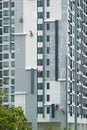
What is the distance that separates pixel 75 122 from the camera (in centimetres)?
6800

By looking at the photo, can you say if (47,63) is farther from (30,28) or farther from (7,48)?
(7,48)

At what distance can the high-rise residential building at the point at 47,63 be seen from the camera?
6731 cm

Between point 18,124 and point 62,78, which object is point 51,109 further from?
point 18,124

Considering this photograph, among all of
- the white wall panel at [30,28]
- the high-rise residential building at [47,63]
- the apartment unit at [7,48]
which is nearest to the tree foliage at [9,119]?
the high-rise residential building at [47,63]

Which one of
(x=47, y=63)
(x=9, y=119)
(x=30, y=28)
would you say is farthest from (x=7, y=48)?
(x=9, y=119)

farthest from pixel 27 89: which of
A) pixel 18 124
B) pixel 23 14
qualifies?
pixel 18 124

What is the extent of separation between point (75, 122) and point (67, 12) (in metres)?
13.7

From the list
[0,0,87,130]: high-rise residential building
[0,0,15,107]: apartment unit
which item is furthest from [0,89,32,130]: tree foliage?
[0,0,15,107]: apartment unit

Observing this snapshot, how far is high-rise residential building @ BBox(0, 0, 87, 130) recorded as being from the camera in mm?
67312

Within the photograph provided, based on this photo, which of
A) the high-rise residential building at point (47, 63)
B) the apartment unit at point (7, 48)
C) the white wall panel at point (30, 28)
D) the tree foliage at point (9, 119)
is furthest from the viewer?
the apartment unit at point (7, 48)

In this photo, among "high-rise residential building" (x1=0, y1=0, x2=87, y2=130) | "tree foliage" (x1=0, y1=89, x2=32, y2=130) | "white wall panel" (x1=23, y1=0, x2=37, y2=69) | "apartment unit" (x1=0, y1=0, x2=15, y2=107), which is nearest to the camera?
"tree foliage" (x1=0, y1=89, x2=32, y2=130)

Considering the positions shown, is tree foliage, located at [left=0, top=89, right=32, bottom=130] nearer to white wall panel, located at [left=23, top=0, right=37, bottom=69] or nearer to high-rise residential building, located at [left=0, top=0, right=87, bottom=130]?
high-rise residential building, located at [left=0, top=0, right=87, bottom=130]

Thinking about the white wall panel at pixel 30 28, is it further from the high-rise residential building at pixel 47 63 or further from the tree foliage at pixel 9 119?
the tree foliage at pixel 9 119

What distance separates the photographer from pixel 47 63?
67.9 meters
